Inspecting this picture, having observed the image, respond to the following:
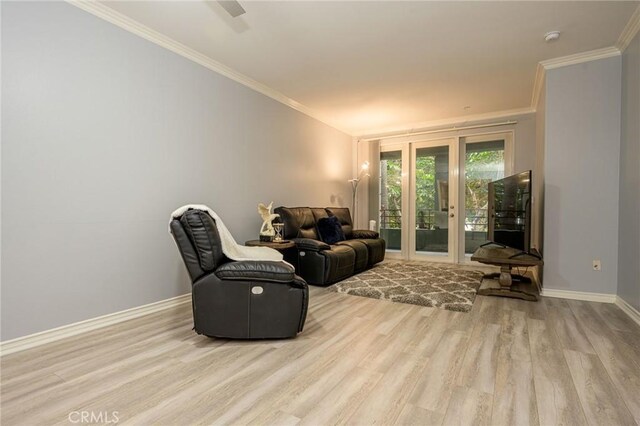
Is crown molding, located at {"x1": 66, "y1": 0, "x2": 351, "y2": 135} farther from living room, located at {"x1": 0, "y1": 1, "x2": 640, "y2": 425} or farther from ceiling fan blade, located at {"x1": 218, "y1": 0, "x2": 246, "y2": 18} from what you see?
ceiling fan blade, located at {"x1": 218, "y1": 0, "x2": 246, "y2": 18}

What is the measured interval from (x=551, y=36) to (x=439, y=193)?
10.3 ft

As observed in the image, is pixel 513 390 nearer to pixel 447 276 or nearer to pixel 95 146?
pixel 447 276

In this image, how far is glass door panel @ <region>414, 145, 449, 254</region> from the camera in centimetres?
568

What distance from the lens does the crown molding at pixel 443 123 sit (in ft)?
16.5

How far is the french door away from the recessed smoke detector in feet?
8.32

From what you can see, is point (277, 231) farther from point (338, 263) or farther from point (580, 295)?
point (580, 295)

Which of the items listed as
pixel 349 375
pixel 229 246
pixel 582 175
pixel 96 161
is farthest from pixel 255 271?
pixel 582 175

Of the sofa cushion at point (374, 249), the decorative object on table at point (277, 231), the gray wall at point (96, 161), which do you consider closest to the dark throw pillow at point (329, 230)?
the sofa cushion at point (374, 249)

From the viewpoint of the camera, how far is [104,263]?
2.50m

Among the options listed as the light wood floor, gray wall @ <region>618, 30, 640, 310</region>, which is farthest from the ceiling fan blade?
gray wall @ <region>618, 30, 640, 310</region>

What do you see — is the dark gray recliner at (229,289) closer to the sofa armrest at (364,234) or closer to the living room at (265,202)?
the living room at (265,202)

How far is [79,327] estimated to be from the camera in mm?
2348

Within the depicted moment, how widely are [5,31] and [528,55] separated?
14.7 feet

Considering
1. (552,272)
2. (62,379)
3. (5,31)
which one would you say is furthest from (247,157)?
(552,272)
